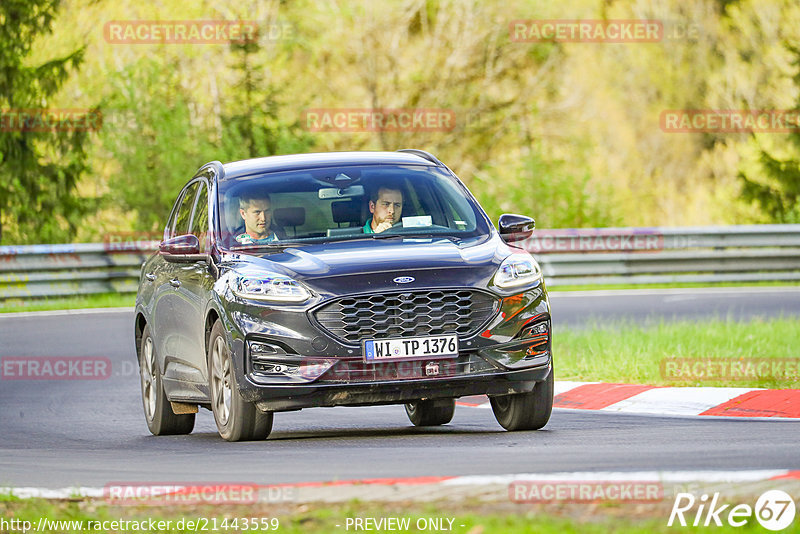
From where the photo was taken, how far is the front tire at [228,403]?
29.8ft

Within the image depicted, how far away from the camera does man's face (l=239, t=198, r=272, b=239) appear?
9.73 m

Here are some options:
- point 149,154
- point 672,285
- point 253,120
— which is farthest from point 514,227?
point 253,120

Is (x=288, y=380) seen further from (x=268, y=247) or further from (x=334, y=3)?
(x=334, y=3)

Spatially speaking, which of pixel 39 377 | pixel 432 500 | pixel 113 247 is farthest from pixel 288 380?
pixel 113 247

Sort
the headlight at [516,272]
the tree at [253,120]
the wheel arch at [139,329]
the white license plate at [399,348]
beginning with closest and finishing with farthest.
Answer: the white license plate at [399,348] < the headlight at [516,272] < the wheel arch at [139,329] < the tree at [253,120]

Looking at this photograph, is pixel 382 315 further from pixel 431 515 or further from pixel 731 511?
pixel 731 511

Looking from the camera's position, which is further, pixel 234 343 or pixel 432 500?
pixel 234 343

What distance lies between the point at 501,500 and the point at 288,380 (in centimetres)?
301

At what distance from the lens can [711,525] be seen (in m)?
5.46

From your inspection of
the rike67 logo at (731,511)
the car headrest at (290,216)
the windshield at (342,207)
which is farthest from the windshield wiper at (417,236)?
the rike67 logo at (731,511)

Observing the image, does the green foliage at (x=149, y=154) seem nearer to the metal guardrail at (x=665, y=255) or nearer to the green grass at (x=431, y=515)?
the metal guardrail at (x=665, y=255)

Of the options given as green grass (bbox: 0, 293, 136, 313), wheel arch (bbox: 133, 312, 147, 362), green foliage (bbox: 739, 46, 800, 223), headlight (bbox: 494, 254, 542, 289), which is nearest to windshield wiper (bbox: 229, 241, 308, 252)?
headlight (bbox: 494, 254, 542, 289)

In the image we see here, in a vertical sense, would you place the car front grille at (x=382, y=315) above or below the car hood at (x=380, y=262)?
below

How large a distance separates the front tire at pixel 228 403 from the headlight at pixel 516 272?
1599mm
